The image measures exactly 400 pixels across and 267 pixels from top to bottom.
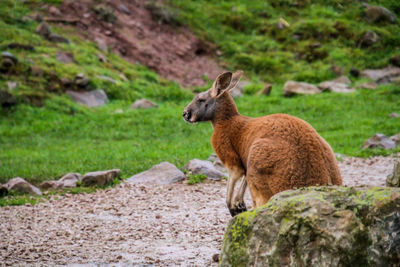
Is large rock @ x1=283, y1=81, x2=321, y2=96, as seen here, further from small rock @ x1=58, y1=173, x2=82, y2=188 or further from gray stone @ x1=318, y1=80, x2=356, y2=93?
small rock @ x1=58, y1=173, x2=82, y2=188

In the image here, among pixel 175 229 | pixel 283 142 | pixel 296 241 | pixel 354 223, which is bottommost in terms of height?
pixel 175 229

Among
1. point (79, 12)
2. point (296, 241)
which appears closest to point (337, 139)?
point (296, 241)

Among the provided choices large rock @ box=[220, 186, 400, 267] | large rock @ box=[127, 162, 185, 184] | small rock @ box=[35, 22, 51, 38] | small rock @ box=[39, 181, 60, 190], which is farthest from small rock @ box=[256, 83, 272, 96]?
A: large rock @ box=[220, 186, 400, 267]

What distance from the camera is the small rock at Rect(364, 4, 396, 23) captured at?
85.7 feet

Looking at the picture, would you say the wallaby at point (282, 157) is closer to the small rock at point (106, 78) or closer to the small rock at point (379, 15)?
the small rock at point (106, 78)

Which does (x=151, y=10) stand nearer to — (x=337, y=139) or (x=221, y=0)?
(x=221, y=0)

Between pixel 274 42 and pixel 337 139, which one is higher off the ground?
pixel 337 139

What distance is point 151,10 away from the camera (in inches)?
1065

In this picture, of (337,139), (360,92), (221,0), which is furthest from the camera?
(221,0)

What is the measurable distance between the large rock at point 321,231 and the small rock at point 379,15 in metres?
24.2

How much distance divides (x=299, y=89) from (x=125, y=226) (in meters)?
13.3

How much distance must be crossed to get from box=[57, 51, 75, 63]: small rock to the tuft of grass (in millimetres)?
11385

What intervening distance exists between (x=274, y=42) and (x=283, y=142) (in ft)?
70.4

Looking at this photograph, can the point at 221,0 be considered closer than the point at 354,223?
No
